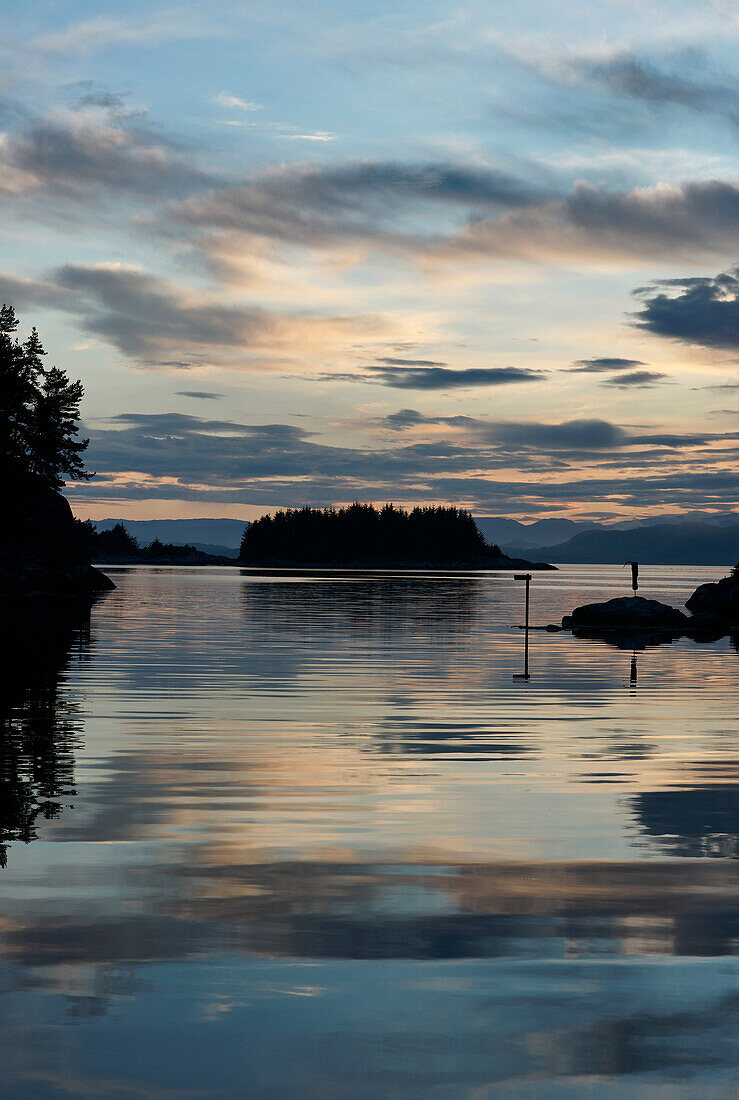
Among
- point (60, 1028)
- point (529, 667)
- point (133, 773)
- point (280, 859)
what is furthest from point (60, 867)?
point (529, 667)

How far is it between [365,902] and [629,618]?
1881 inches

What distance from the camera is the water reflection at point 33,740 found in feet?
38.5

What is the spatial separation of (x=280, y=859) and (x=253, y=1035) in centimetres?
404

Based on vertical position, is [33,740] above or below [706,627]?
above

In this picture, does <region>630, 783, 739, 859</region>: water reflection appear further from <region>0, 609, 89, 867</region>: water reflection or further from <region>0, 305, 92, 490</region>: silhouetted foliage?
<region>0, 305, 92, 490</region>: silhouetted foliage

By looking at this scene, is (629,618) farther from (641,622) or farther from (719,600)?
(719,600)

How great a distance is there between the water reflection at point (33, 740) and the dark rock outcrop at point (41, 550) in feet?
142

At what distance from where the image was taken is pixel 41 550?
98.6 meters

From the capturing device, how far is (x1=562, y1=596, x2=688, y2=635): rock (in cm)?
5366

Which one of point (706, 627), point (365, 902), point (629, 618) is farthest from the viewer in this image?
point (629, 618)

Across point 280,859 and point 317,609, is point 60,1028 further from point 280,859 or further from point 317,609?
point 317,609

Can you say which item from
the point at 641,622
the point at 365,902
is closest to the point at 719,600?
the point at 641,622

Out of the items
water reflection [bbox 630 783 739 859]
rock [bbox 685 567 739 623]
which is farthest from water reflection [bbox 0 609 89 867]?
rock [bbox 685 567 739 623]

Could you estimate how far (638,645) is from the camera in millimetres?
43312
